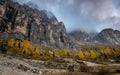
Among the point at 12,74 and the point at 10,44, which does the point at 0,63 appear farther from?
the point at 10,44

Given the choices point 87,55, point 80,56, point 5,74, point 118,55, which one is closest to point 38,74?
point 5,74

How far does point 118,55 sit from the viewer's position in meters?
180

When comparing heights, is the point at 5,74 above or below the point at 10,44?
below

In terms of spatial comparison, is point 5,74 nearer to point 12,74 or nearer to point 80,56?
point 12,74

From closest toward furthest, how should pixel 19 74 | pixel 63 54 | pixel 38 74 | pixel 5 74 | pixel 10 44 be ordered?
pixel 5 74 < pixel 19 74 < pixel 38 74 < pixel 10 44 < pixel 63 54

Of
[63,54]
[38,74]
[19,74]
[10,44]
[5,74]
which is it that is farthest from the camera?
[63,54]

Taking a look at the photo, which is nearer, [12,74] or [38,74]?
[12,74]

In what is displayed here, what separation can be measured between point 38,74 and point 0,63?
11248 mm

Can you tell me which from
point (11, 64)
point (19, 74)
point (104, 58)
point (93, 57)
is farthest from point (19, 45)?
point (19, 74)

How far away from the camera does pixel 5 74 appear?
41.0 meters

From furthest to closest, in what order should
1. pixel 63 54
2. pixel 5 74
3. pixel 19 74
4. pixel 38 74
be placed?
pixel 63 54
pixel 38 74
pixel 19 74
pixel 5 74

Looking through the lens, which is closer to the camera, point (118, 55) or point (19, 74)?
point (19, 74)

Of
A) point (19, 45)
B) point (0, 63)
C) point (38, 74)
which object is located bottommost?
point (38, 74)

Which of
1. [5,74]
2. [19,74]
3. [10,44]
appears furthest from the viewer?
[10,44]
